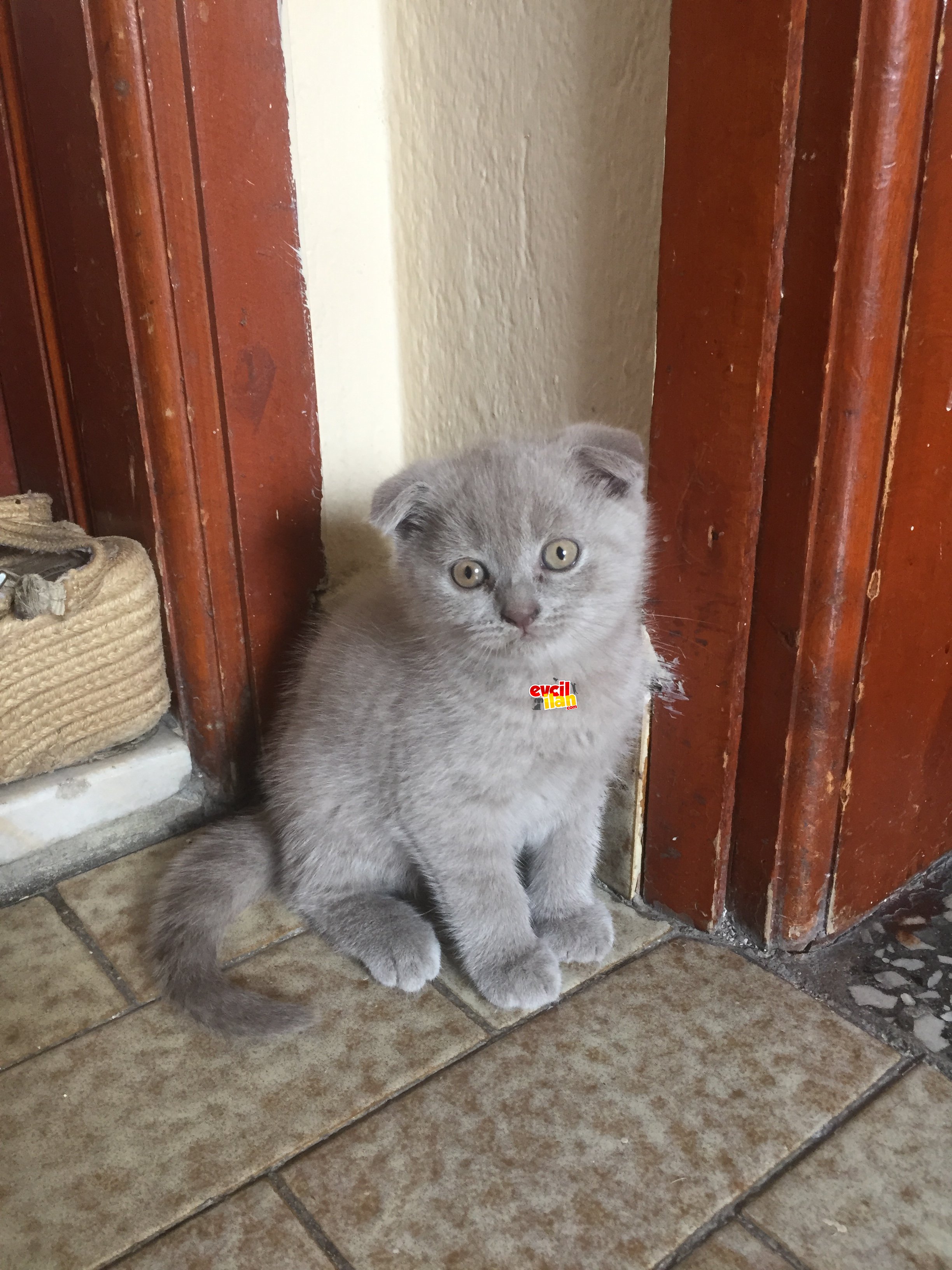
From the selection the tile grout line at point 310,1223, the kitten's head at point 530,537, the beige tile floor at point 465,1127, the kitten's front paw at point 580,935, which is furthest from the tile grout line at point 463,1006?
the kitten's head at point 530,537

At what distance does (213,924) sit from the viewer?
1.05 meters

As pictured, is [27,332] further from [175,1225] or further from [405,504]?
[175,1225]

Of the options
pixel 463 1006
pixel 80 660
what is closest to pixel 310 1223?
pixel 463 1006

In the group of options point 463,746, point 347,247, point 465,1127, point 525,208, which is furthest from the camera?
point 347,247

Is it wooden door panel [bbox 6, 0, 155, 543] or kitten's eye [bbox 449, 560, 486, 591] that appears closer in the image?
kitten's eye [bbox 449, 560, 486, 591]

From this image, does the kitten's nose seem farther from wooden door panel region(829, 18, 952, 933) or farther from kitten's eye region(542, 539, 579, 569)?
wooden door panel region(829, 18, 952, 933)

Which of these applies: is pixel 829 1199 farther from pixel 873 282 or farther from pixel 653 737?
pixel 873 282

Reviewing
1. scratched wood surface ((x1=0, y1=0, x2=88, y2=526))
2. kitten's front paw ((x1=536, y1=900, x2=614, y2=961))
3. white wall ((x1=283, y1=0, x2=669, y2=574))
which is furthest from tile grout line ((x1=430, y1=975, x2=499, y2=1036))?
scratched wood surface ((x1=0, y1=0, x2=88, y2=526))

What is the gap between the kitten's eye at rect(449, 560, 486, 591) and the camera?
919 mm

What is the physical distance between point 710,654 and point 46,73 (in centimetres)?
102

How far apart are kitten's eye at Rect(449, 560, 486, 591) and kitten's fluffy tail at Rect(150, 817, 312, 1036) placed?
46 cm

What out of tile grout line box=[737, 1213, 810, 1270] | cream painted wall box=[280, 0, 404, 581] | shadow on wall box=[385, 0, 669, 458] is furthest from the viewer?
cream painted wall box=[280, 0, 404, 581]

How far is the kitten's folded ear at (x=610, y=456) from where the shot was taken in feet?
2.89

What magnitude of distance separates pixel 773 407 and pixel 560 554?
0.78 ft
